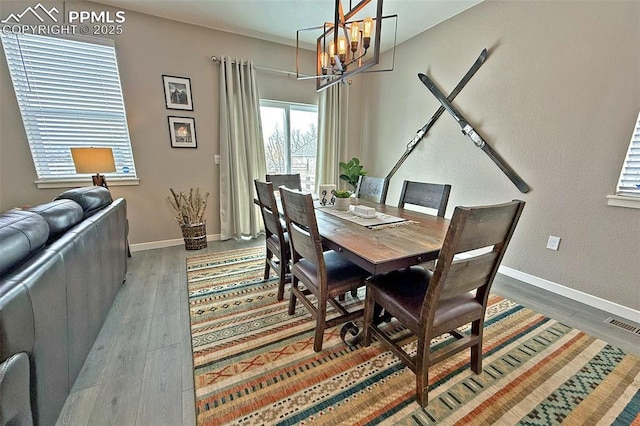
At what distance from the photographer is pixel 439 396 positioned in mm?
1255

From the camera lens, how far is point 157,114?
3066 millimetres

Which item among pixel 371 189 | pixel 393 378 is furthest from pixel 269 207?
pixel 393 378

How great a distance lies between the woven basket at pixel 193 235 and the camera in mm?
3148

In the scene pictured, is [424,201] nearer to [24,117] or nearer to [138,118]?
[138,118]

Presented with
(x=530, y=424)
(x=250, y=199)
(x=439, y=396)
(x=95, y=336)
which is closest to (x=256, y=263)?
(x=250, y=199)

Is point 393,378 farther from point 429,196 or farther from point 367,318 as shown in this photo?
point 429,196

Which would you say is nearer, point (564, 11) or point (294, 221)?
point (294, 221)

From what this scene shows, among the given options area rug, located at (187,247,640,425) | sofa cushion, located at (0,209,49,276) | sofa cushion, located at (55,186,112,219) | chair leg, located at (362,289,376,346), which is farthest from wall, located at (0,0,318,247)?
chair leg, located at (362,289,376,346)

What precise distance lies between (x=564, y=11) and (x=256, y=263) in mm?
3518

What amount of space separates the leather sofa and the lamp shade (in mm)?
1013

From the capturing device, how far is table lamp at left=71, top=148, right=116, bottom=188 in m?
2.40

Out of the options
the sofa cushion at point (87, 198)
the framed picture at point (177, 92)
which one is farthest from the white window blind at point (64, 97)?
the sofa cushion at point (87, 198)

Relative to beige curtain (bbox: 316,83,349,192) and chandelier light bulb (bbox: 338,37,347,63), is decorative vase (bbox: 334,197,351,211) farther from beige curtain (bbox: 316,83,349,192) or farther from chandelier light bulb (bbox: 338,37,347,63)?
beige curtain (bbox: 316,83,349,192)

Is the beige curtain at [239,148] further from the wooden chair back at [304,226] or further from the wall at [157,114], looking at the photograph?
the wooden chair back at [304,226]
